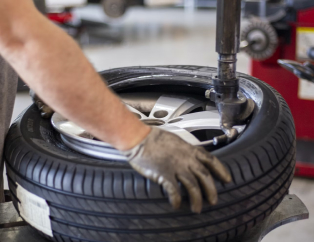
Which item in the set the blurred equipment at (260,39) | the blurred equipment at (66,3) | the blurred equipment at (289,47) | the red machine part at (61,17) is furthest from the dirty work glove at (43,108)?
the red machine part at (61,17)

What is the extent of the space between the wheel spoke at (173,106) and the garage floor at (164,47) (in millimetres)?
1056

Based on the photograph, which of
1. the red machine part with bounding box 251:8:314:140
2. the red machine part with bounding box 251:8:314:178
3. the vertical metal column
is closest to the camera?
the vertical metal column

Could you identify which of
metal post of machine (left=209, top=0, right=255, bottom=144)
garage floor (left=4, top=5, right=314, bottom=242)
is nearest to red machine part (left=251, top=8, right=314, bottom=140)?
garage floor (left=4, top=5, right=314, bottom=242)

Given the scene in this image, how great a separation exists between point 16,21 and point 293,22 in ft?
5.86

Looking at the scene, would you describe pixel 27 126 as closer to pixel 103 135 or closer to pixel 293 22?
pixel 103 135

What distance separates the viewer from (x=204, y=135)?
1.01 meters

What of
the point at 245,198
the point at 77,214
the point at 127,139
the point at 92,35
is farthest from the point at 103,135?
the point at 92,35

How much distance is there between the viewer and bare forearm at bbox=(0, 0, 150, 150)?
59 cm

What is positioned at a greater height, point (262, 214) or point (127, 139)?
point (127, 139)

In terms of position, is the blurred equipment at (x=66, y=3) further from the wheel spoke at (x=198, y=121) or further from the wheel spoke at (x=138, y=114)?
the wheel spoke at (x=198, y=121)

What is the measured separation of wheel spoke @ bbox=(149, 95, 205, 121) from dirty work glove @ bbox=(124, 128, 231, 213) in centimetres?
39

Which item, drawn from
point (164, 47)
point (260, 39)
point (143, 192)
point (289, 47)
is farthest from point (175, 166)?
point (164, 47)

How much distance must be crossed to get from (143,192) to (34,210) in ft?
0.74

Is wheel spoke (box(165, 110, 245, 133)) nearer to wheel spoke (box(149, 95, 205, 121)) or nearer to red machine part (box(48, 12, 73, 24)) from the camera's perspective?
wheel spoke (box(149, 95, 205, 121))
